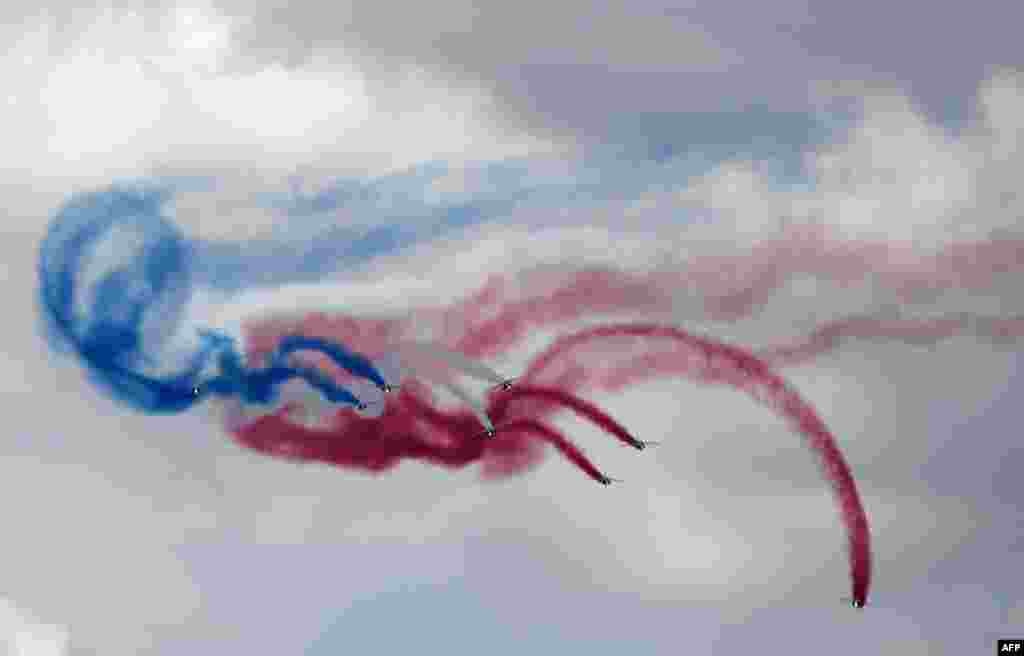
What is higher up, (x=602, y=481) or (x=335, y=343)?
(x=335, y=343)

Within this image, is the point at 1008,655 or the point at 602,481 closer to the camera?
the point at 602,481

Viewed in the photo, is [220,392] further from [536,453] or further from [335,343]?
[536,453]

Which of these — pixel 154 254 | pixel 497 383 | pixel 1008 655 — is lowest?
pixel 1008 655

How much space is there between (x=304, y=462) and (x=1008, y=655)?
3523cm

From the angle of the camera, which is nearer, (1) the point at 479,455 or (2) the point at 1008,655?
(1) the point at 479,455

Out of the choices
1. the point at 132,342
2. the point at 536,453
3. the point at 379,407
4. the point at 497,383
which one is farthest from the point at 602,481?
the point at 132,342

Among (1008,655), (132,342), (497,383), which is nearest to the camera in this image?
(497,383)

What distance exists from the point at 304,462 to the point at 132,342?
352 inches

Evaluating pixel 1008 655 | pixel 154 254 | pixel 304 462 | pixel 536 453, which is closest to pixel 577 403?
pixel 536 453

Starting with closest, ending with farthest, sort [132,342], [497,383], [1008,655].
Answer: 1. [497,383]
2. [132,342]
3. [1008,655]

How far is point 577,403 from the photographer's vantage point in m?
52.7

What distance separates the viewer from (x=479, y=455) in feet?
175

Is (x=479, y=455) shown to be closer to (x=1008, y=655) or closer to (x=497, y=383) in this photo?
(x=497, y=383)

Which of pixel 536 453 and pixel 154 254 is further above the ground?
pixel 154 254
